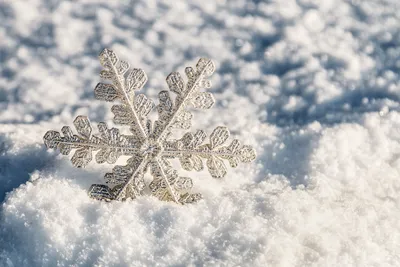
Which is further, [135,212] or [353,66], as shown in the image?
[353,66]

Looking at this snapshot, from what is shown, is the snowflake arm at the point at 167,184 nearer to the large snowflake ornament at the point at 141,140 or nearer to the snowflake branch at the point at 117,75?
the large snowflake ornament at the point at 141,140

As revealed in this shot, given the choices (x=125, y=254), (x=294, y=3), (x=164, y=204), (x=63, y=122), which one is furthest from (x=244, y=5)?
(x=125, y=254)

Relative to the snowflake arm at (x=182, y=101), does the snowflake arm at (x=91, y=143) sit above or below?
below

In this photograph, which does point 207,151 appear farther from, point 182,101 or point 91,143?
point 91,143

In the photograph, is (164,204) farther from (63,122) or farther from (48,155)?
(63,122)

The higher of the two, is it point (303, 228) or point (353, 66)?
point (353, 66)

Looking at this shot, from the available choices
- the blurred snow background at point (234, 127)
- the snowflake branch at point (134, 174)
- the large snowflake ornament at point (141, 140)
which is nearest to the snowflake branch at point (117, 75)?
the large snowflake ornament at point (141, 140)
